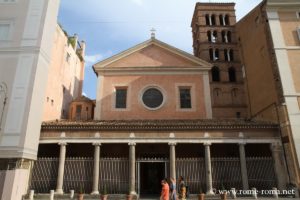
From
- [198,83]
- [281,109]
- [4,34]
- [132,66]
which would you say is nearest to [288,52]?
[281,109]

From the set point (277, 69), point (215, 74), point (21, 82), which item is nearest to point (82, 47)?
point (21, 82)

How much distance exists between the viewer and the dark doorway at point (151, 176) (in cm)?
1817

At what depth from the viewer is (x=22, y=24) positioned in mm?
16516

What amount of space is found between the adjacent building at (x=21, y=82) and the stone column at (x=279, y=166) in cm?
1356

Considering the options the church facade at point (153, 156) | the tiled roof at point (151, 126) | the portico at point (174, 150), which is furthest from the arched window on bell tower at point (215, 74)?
the tiled roof at point (151, 126)

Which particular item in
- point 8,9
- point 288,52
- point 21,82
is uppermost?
point 8,9

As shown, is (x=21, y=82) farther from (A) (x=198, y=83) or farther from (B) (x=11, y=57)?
(A) (x=198, y=83)

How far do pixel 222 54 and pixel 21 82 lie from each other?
23.7 m

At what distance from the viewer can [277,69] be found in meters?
17.3

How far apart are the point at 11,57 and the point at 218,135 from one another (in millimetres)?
12830

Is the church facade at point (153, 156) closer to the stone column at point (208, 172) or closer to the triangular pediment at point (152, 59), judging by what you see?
the stone column at point (208, 172)

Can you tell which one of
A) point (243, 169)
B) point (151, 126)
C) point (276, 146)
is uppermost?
point (151, 126)

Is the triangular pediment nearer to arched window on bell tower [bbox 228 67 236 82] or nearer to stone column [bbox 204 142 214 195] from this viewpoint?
stone column [bbox 204 142 214 195]

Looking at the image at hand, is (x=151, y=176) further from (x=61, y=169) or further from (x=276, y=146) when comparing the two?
(x=276, y=146)
